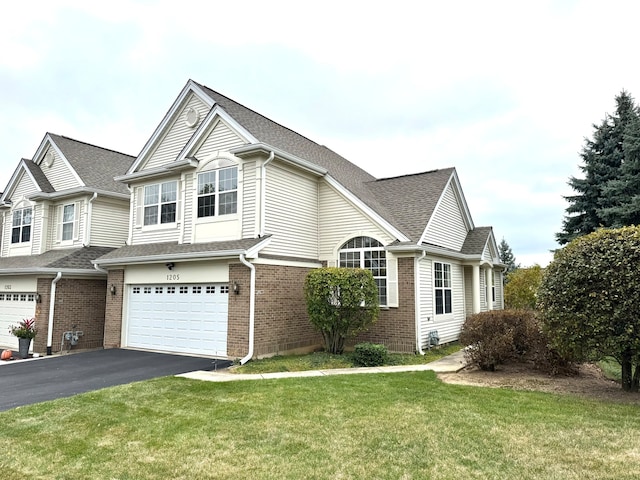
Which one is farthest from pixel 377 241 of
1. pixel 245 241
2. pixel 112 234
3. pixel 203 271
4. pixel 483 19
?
pixel 112 234

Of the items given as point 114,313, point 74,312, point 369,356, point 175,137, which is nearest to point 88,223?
point 74,312

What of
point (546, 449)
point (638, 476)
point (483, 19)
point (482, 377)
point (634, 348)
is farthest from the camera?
point (483, 19)

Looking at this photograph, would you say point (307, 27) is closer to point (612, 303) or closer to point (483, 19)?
point (483, 19)

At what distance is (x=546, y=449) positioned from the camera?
5312 mm

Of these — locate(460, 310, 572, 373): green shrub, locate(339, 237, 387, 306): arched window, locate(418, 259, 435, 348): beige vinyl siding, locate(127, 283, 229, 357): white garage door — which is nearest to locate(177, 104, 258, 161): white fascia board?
locate(127, 283, 229, 357): white garage door

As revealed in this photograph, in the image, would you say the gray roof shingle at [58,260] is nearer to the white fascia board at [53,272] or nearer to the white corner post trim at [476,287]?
the white fascia board at [53,272]

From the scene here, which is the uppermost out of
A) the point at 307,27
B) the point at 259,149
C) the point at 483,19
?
the point at 307,27

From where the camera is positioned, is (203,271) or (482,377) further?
(203,271)

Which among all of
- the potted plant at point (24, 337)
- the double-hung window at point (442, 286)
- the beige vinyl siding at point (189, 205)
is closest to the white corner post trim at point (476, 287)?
the double-hung window at point (442, 286)

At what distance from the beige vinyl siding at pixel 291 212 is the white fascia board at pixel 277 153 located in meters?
0.35

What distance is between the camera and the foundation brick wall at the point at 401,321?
43.6 ft

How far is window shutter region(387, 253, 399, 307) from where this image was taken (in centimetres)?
1365

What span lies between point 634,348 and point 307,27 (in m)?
11.9

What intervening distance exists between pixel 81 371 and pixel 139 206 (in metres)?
7.29
